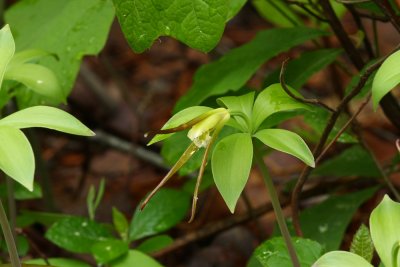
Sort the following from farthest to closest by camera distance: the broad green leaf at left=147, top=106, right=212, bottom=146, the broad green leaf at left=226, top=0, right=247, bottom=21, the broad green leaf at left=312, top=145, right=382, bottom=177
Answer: the broad green leaf at left=312, top=145, right=382, bottom=177
the broad green leaf at left=226, top=0, right=247, bottom=21
the broad green leaf at left=147, top=106, right=212, bottom=146

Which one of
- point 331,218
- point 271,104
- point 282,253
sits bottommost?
point 331,218

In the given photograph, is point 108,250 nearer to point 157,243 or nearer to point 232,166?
point 157,243

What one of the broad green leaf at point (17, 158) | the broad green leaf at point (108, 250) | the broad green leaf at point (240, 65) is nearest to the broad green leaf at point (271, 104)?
the broad green leaf at point (17, 158)

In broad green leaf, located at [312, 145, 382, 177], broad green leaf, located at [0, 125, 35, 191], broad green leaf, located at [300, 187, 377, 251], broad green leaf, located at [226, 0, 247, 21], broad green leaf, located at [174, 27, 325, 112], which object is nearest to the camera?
broad green leaf, located at [0, 125, 35, 191]

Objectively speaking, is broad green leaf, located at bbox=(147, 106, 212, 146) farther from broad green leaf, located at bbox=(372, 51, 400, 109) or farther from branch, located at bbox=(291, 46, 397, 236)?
branch, located at bbox=(291, 46, 397, 236)

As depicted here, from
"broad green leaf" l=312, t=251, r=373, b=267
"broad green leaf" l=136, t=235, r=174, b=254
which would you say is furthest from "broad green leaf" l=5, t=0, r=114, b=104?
"broad green leaf" l=312, t=251, r=373, b=267

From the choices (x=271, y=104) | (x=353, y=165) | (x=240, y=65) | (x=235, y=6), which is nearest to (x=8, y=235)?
(x=271, y=104)

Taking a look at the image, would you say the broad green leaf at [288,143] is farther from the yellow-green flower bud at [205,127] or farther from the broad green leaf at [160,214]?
the broad green leaf at [160,214]
